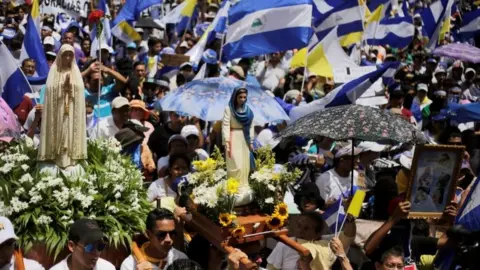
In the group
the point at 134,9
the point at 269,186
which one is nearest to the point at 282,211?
the point at 269,186

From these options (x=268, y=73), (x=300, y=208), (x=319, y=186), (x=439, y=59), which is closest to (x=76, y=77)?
(x=300, y=208)

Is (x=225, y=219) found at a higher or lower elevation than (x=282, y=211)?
higher

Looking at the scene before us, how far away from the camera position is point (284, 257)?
8492mm

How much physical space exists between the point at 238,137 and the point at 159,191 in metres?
1.19

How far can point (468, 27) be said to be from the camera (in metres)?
22.4

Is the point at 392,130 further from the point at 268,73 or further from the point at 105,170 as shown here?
the point at 268,73

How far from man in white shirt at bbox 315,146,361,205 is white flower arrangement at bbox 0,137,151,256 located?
8.84 ft

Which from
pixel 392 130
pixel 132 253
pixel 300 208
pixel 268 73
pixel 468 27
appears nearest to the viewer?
pixel 132 253

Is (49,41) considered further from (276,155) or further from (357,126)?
(357,126)

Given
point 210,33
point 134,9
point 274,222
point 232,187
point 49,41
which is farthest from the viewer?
point 134,9

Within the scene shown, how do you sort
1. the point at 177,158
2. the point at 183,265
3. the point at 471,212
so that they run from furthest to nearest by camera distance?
the point at 177,158 → the point at 471,212 → the point at 183,265

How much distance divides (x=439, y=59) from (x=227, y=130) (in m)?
16.6

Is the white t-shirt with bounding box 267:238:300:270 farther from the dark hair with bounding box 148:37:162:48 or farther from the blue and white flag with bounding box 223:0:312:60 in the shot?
the dark hair with bounding box 148:37:162:48

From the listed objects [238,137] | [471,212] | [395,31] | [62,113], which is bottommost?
[395,31]
